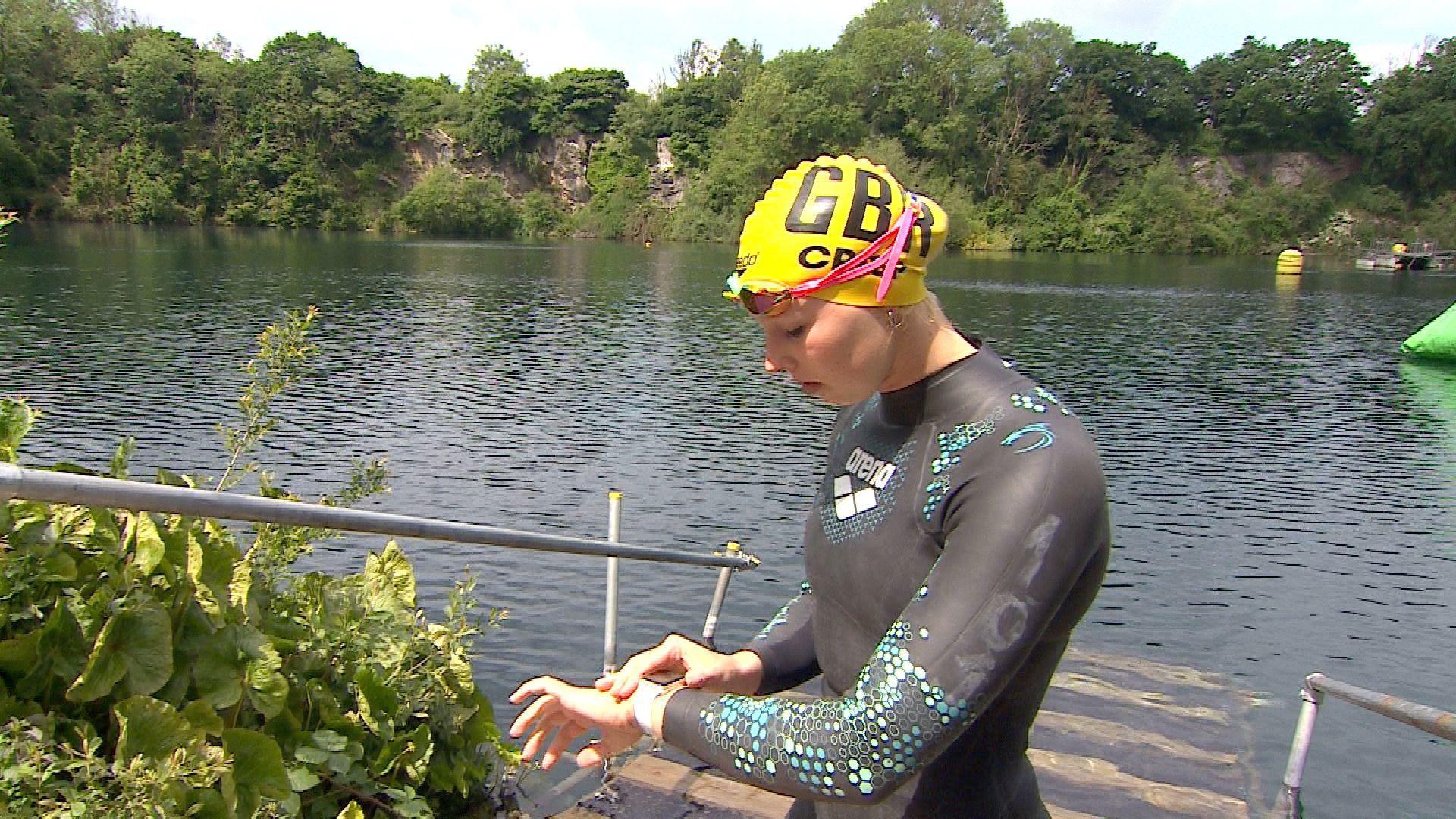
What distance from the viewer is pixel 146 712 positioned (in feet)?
10.9

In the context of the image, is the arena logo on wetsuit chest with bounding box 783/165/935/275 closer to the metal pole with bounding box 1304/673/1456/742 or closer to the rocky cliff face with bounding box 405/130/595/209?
the metal pole with bounding box 1304/673/1456/742

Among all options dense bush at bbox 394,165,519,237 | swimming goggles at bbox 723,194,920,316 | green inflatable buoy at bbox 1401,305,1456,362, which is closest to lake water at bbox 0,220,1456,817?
green inflatable buoy at bbox 1401,305,1456,362

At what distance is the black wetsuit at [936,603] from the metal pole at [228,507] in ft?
2.97

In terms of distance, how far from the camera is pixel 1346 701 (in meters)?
5.14

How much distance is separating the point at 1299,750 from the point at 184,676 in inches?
197

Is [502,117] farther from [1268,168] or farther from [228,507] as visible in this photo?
[228,507]

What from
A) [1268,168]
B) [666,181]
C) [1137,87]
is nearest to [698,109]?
[666,181]

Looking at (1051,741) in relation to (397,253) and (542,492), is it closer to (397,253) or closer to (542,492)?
(542,492)

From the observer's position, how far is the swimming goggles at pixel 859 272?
7.04 ft

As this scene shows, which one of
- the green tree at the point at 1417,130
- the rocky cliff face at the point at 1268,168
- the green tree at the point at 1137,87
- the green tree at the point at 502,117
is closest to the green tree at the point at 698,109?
the green tree at the point at 502,117

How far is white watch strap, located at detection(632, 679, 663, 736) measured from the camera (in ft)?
7.01

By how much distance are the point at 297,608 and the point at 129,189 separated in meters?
112

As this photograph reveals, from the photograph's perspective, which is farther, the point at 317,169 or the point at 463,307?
the point at 317,169

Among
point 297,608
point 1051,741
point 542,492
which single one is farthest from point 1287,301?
point 297,608
